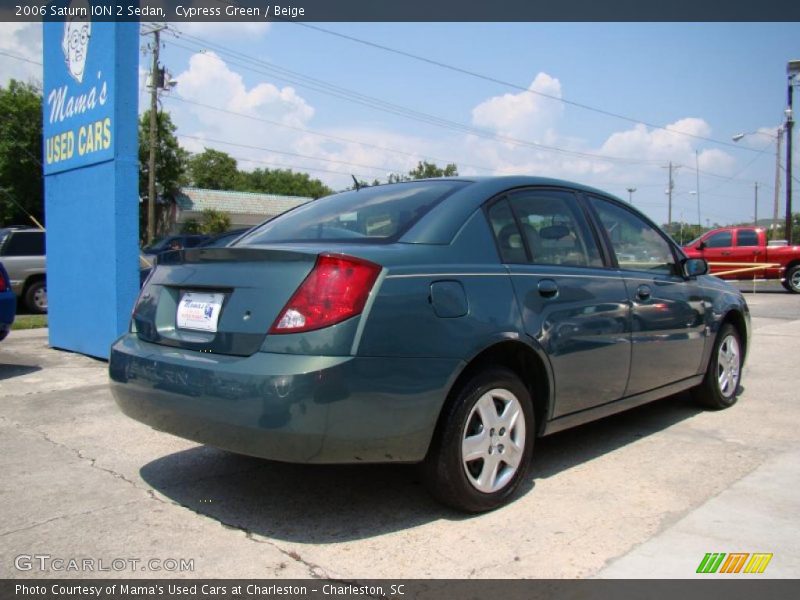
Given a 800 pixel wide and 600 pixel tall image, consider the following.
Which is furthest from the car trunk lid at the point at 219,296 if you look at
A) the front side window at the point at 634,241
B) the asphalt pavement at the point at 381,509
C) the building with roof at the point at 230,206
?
Result: the building with roof at the point at 230,206

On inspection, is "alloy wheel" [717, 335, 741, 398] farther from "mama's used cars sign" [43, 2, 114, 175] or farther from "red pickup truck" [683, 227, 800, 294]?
"red pickup truck" [683, 227, 800, 294]

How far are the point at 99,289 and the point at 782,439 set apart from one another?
6.40 metres

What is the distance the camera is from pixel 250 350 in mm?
2775

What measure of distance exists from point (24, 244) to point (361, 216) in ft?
38.5

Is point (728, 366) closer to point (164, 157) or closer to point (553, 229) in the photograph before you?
point (553, 229)

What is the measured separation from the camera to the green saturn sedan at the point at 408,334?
2.68 m

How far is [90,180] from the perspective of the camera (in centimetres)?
742

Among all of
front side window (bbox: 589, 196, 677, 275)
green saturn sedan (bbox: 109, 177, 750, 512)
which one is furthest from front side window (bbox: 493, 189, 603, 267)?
front side window (bbox: 589, 196, 677, 275)

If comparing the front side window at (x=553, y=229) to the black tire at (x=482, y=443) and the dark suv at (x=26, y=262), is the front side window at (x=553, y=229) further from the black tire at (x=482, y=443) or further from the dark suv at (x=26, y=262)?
the dark suv at (x=26, y=262)

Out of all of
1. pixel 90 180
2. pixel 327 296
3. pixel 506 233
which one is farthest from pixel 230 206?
pixel 327 296

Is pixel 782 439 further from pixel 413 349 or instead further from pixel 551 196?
pixel 413 349

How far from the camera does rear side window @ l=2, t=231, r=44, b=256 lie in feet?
42.3

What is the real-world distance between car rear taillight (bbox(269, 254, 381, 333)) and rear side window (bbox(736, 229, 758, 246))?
18995 millimetres

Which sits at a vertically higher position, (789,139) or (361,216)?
(789,139)
